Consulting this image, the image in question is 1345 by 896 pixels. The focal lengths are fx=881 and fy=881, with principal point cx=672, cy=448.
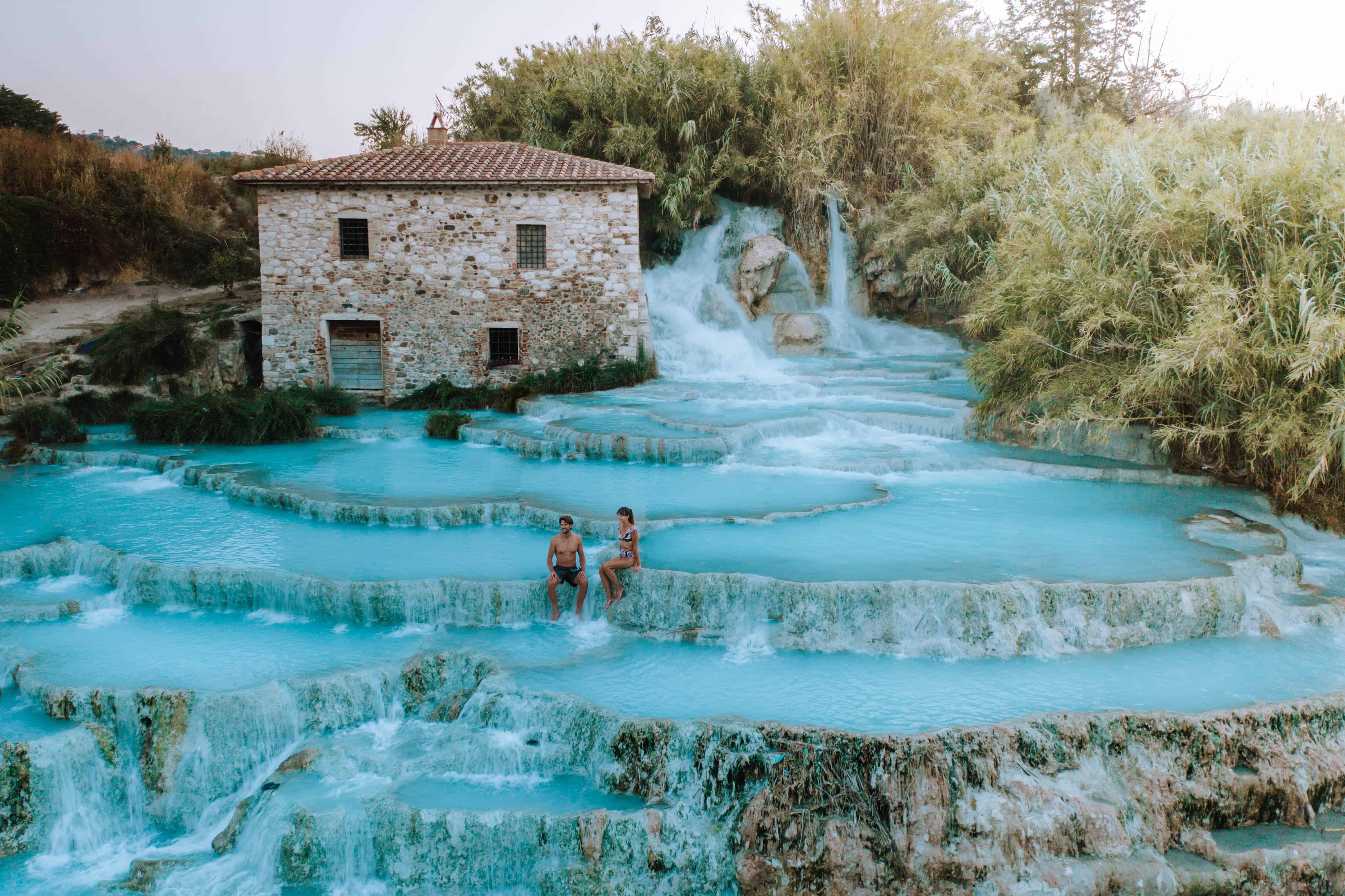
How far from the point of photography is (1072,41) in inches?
1185

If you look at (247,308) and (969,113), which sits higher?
(969,113)

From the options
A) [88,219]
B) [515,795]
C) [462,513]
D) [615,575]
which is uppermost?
[88,219]

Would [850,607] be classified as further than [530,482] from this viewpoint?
No

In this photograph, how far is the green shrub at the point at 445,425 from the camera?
14539 millimetres

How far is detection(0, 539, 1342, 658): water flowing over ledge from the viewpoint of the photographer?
708 cm

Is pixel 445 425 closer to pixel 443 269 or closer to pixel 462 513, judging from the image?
pixel 443 269

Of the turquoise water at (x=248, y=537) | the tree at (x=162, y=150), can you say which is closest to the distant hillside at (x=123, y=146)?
the tree at (x=162, y=150)

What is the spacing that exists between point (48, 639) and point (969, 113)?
891 inches

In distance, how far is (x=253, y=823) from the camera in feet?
18.2

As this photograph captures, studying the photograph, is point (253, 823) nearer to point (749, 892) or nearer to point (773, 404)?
point (749, 892)

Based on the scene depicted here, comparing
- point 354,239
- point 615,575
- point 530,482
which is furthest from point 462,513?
point 354,239

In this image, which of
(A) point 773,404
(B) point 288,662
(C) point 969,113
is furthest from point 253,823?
(C) point 969,113

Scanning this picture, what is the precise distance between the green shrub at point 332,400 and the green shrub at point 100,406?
9.36 ft

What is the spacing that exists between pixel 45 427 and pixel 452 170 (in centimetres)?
837
